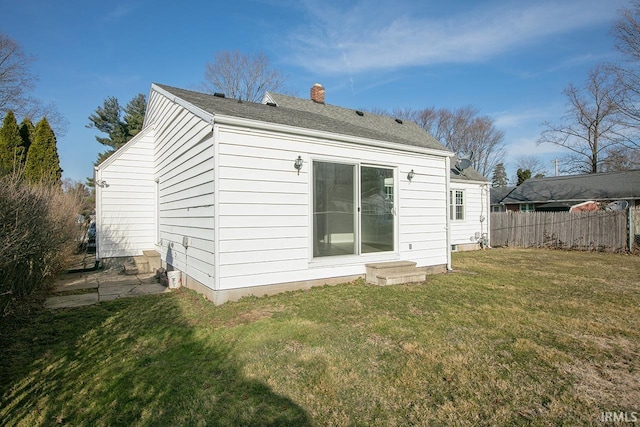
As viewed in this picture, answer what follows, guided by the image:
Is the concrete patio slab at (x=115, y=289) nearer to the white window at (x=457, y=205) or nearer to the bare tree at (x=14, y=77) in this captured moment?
the white window at (x=457, y=205)

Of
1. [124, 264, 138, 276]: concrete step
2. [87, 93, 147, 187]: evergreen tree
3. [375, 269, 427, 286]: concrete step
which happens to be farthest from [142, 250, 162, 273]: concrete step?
[87, 93, 147, 187]: evergreen tree

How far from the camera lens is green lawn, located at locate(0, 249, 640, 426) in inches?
93.8

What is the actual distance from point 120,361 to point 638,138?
82.3 ft

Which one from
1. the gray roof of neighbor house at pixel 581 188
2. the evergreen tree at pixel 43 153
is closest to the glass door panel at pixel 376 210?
the evergreen tree at pixel 43 153

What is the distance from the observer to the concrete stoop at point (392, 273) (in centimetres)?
630

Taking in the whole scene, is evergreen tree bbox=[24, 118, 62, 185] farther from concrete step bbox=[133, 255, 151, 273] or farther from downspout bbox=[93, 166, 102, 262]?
concrete step bbox=[133, 255, 151, 273]

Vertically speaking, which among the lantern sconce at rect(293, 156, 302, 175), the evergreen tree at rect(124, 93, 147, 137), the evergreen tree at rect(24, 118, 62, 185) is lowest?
the lantern sconce at rect(293, 156, 302, 175)

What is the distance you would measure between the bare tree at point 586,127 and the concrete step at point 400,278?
24.4 metres

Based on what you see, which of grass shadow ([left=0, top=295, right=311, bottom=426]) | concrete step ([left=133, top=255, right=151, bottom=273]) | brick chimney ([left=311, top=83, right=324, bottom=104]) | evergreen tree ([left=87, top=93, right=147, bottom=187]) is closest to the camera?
grass shadow ([left=0, top=295, right=311, bottom=426])

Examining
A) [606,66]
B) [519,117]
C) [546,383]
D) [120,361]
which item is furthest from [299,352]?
[519,117]

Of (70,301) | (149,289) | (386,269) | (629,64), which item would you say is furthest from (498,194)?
(70,301)

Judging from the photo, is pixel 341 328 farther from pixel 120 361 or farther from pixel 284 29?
pixel 284 29

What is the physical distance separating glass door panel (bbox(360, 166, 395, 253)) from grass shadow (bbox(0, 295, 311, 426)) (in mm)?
3745

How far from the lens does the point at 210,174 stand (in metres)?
5.28
